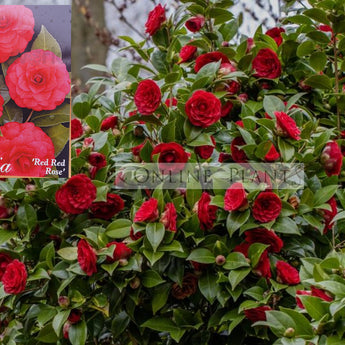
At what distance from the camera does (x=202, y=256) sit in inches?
49.4

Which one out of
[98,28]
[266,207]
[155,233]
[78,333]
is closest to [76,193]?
[155,233]

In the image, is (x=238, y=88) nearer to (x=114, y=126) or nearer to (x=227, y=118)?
(x=227, y=118)

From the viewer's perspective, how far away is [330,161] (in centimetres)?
129

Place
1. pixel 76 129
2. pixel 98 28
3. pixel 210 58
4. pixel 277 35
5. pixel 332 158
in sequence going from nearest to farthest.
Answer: pixel 332 158 → pixel 210 58 → pixel 76 129 → pixel 277 35 → pixel 98 28

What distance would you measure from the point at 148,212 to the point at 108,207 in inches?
7.9

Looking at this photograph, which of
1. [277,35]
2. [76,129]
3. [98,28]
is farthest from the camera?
[98,28]

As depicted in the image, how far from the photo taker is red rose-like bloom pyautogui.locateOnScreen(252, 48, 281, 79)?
1.56 m

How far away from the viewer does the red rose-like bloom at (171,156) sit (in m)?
1.25

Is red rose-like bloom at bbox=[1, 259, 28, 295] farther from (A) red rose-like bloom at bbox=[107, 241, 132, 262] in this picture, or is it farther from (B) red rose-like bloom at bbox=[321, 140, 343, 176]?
(B) red rose-like bloom at bbox=[321, 140, 343, 176]

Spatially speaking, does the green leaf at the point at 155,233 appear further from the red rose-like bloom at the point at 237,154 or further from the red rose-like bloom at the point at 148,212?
the red rose-like bloom at the point at 237,154

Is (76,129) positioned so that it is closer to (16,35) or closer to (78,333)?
(16,35)

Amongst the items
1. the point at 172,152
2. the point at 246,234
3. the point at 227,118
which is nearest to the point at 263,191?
the point at 246,234

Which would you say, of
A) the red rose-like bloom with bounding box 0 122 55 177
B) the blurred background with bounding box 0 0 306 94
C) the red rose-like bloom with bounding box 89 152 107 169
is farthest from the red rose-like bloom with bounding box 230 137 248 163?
the blurred background with bounding box 0 0 306 94

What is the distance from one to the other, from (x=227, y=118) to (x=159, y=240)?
0.57 metres
